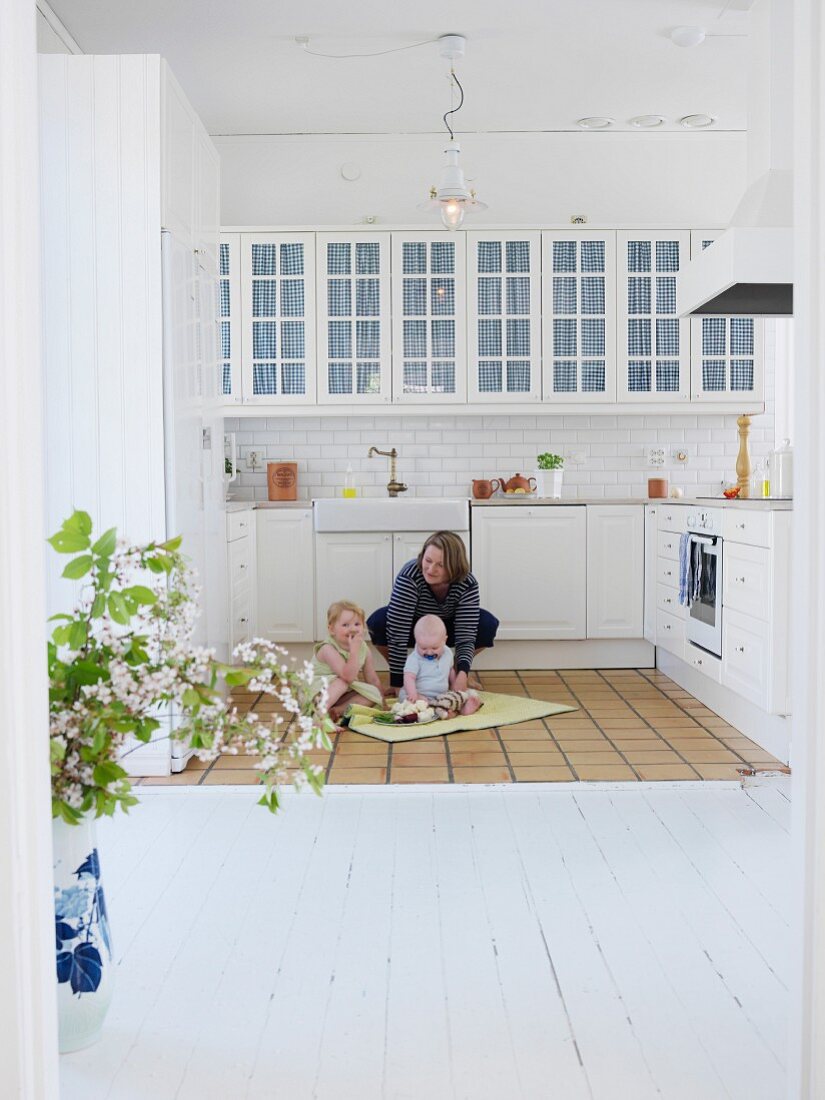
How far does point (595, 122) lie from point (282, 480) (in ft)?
8.77

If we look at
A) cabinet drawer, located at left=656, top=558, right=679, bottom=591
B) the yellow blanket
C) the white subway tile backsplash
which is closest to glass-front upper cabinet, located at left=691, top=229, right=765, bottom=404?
the white subway tile backsplash

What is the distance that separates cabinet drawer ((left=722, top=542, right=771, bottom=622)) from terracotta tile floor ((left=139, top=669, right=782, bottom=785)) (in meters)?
0.53

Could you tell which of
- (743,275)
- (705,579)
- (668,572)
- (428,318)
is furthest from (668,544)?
(428,318)

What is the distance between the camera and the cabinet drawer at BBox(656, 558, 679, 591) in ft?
16.9

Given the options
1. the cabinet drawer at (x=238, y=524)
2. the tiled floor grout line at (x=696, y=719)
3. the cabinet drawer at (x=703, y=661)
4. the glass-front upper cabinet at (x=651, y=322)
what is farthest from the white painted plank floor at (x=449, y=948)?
the glass-front upper cabinet at (x=651, y=322)

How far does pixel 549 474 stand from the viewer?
239 inches

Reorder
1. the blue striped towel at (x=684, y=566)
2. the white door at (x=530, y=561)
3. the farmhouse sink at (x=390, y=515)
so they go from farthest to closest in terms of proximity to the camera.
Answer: the white door at (x=530, y=561) → the farmhouse sink at (x=390, y=515) → the blue striped towel at (x=684, y=566)

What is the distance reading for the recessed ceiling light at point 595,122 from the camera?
235 inches

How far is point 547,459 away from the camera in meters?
6.04

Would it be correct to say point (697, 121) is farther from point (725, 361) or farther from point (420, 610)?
point (420, 610)

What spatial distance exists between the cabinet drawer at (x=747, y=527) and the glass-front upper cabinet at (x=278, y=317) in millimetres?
2629

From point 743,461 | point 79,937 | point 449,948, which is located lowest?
point 449,948

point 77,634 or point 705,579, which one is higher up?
point 77,634

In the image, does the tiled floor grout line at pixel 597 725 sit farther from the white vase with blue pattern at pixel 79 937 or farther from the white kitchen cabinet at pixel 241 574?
the white vase with blue pattern at pixel 79 937
